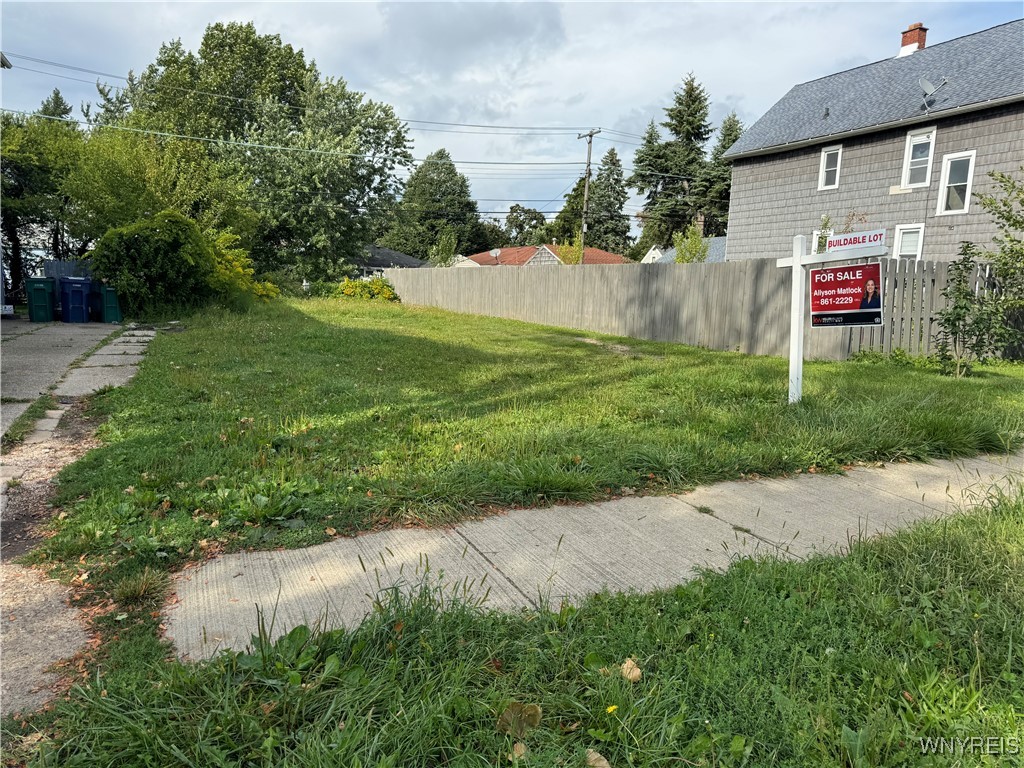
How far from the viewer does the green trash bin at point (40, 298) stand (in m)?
14.2

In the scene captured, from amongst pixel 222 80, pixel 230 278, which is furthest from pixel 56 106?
pixel 230 278

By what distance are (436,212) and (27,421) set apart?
212 feet

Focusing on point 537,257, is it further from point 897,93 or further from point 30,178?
point 897,93

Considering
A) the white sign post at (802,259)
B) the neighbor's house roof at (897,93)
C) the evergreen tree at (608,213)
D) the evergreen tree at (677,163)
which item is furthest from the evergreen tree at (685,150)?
the white sign post at (802,259)

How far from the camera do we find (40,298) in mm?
14281

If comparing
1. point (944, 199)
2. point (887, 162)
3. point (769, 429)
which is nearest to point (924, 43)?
point (887, 162)

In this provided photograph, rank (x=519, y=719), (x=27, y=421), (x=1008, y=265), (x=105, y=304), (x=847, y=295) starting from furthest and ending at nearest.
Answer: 1. (x=105, y=304)
2. (x=1008, y=265)
3. (x=847, y=295)
4. (x=27, y=421)
5. (x=519, y=719)

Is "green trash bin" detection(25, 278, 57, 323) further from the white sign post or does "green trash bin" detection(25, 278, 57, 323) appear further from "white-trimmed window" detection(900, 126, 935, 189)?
"white-trimmed window" detection(900, 126, 935, 189)

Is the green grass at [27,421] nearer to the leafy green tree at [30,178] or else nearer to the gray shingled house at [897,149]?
the gray shingled house at [897,149]

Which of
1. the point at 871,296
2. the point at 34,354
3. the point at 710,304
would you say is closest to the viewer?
the point at 871,296

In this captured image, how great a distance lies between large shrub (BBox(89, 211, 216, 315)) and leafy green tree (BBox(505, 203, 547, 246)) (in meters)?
58.7

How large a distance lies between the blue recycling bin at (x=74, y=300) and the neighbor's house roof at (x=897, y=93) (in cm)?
1867

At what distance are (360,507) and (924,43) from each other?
23.4 metres

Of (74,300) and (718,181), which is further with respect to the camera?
(718,181)
